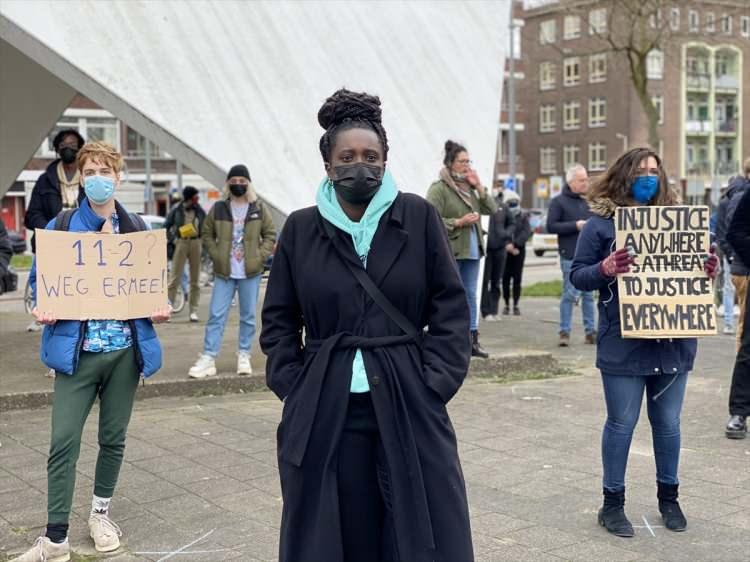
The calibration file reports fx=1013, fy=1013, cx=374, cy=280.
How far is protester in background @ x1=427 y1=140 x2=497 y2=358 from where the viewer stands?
376 inches

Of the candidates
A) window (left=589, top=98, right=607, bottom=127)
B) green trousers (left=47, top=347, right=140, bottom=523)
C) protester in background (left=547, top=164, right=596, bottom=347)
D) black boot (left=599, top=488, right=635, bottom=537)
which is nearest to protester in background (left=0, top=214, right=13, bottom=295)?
green trousers (left=47, top=347, right=140, bottom=523)

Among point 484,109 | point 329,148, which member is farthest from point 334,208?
point 484,109

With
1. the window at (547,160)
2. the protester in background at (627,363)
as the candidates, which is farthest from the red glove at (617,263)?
the window at (547,160)

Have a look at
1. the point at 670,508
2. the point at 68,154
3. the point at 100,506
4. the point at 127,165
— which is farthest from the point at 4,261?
the point at 127,165

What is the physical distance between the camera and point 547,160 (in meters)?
77.0

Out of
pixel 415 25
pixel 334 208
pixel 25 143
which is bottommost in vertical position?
pixel 334 208

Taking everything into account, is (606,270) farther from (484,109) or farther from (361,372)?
(484,109)

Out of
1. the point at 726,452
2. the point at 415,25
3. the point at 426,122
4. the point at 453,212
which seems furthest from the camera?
the point at 415,25

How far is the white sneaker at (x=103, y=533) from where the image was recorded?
4855 mm

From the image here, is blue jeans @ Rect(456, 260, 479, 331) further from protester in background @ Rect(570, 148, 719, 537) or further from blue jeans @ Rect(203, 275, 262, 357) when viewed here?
protester in background @ Rect(570, 148, 719, 537)

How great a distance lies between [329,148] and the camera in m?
3.46

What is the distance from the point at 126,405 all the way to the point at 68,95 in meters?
8.47

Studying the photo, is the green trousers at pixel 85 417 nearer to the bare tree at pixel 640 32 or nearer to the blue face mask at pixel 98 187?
the blue face mask at pixel 98 187

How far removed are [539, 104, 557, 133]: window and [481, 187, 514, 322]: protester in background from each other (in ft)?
210
